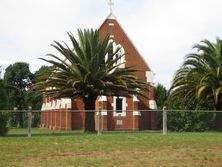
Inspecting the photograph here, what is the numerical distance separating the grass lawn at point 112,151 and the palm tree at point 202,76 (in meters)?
11.6

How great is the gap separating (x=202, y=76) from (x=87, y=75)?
10.1 m

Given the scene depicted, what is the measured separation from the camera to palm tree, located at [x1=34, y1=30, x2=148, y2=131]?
32469 mm

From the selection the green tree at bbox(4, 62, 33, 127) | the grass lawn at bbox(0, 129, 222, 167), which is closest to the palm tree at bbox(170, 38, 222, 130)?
the grass lawn at bbox(0, 129, 222, 167)

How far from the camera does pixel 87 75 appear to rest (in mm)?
31922

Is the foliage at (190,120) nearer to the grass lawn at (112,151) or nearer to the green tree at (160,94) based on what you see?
the grass lawn at (112,151)

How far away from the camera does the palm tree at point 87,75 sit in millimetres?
32469

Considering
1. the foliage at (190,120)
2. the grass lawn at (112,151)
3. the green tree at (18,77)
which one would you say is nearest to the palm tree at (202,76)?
the foliage at (190,120)

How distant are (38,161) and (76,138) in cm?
652

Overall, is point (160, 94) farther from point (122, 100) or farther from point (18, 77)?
point (18, 77)

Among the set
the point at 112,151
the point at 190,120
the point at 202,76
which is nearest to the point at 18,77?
the point at 202,76

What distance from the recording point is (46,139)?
23.5 m

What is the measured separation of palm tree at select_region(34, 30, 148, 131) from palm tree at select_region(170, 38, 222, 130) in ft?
18.0

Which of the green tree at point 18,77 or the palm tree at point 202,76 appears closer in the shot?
the palm tree at point 202,76

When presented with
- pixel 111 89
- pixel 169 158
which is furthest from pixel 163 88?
pixel 169 158
